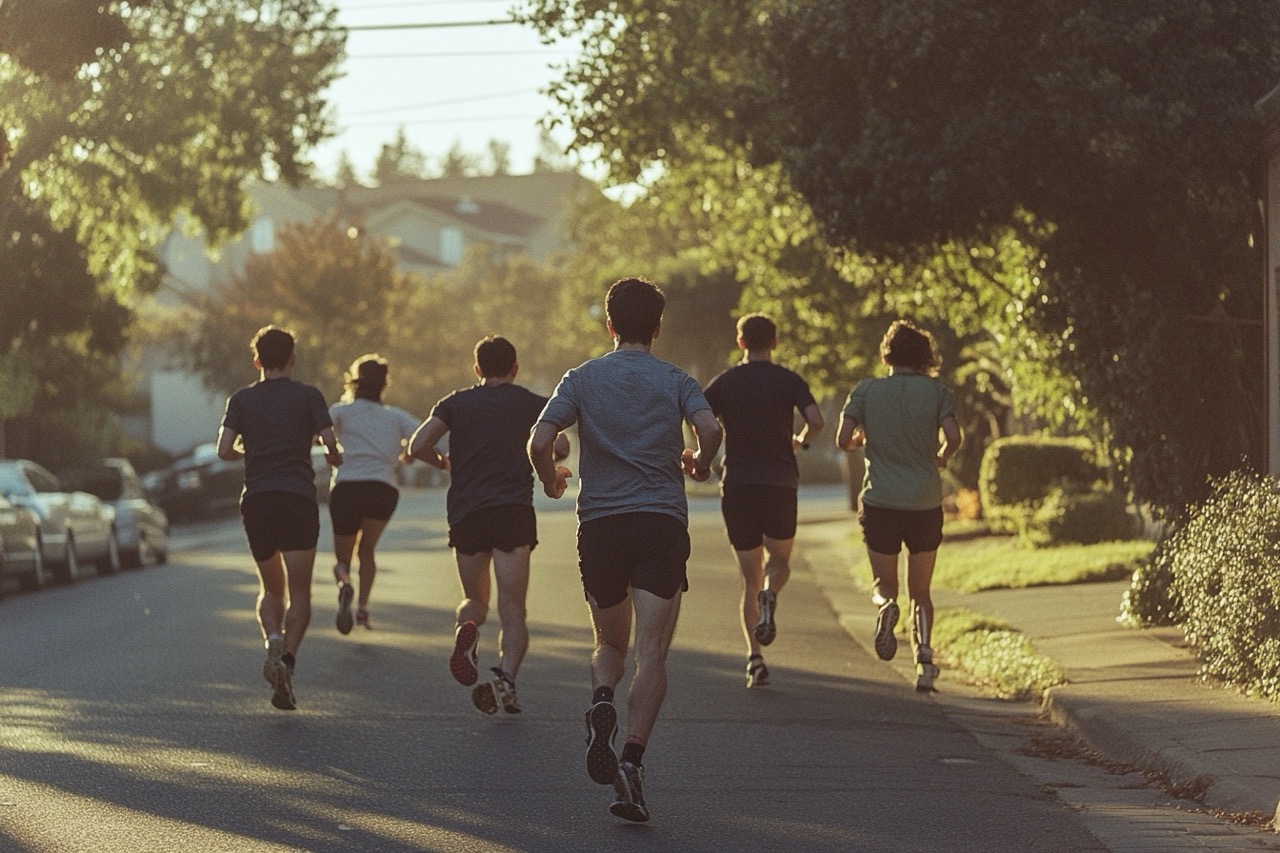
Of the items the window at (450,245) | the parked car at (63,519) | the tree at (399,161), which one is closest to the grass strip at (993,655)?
the parked car at (63,519)

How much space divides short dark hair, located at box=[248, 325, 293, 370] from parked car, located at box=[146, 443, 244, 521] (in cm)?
2986

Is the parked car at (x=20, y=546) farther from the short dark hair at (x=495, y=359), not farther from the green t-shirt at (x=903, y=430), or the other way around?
the green t-shirt at (x=903, y=430)

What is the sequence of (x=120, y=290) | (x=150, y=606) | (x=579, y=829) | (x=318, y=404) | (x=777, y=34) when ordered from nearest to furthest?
(x=579, y=829) → (x=318, y=404) → (x=777, y=34) → (x=150, y=606) → (x=120, y=290)

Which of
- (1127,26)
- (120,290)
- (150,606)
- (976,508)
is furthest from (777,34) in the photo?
(120,290)

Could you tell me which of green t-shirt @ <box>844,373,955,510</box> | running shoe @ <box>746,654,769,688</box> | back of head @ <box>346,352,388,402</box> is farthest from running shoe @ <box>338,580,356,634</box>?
green t-shirt @ <box>844,373,955,510</box>

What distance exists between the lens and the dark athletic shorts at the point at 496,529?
10945mm

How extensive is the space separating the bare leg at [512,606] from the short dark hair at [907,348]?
7.62 ft

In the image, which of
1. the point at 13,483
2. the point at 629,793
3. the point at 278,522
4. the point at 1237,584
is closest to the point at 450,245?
the point at 13,483

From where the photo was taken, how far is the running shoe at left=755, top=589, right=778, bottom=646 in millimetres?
12016

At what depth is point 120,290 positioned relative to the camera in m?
30.2

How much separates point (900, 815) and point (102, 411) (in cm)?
3616

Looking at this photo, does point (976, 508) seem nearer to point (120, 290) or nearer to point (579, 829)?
point (120, 290)

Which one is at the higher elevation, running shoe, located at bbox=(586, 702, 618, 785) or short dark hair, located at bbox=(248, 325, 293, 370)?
short dark hair, located at bbox=(248, 325, 293, 370)

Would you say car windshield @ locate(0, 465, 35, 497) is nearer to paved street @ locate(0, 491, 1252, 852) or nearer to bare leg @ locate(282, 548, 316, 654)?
paved street @ locate(0, 491, 1252, 852)
